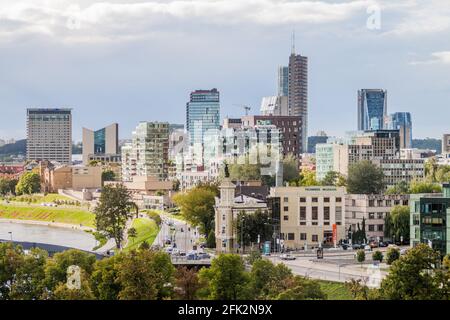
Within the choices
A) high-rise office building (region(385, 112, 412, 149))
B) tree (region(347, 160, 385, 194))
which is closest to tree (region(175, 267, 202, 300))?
tree (region(347, 160, 385, 194))

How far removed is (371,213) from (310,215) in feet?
2.75

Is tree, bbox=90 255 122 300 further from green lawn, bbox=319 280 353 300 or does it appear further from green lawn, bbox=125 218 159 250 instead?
green lawn, bbox=125 218 159 250

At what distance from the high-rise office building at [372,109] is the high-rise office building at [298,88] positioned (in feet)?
20.6

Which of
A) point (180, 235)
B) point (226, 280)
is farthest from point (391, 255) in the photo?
point (180, 235)

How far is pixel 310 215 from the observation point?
49.0ft

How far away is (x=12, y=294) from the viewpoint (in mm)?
9156

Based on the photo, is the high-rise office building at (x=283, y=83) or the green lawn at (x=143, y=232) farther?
the high-rise office building at (x=283, y=83)

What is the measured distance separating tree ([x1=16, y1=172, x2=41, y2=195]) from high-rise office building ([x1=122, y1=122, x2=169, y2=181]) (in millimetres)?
2427

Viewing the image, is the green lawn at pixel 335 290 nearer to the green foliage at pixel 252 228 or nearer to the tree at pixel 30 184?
the green foliage at pixel 252 228

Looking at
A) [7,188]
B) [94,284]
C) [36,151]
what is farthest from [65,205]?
[94,284]

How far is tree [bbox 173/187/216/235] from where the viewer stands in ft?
52.6

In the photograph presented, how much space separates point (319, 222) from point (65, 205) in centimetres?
1354

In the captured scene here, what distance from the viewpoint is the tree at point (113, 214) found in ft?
57.0

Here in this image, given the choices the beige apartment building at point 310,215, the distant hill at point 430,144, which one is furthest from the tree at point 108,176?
the beige apartment building at point 310,215
